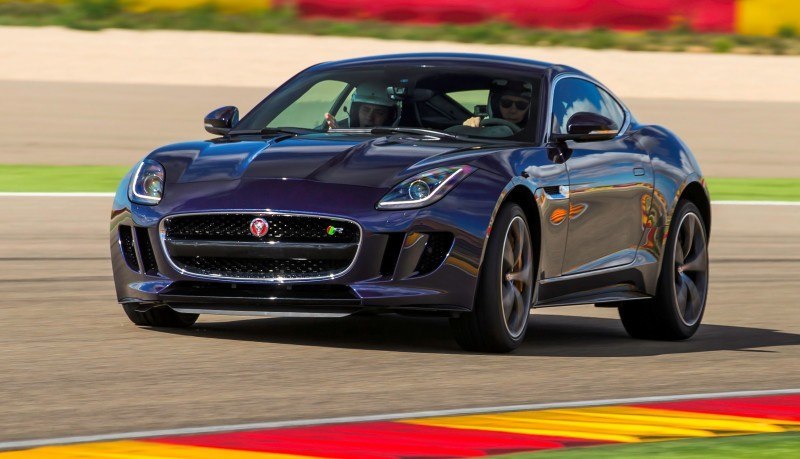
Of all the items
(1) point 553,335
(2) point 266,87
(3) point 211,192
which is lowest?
(2) point 266,87

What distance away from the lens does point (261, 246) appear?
738 centimetres

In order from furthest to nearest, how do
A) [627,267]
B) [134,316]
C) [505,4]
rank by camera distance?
1. [505,4]
2. [627,267]
3. [134,316]

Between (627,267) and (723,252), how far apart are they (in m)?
5.02

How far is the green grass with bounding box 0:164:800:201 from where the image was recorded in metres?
16.0

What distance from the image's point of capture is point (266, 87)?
2455cm

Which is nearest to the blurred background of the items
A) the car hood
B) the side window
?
the car hood

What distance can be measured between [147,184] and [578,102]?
243cm

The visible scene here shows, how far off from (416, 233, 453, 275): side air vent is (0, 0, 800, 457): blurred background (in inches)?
16.2

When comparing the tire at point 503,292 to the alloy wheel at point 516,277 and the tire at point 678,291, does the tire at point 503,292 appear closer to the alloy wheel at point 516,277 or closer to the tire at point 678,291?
the alloy wheel at point 516,277

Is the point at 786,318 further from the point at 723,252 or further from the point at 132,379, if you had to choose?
the point at 132,379

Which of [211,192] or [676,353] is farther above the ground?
[211,192]

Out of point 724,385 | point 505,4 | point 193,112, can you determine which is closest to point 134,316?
point 724,385

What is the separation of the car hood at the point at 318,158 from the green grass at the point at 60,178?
7963 mm

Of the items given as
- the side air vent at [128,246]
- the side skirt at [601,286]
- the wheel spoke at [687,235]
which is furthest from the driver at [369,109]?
the wheel spoke at [687,235]
